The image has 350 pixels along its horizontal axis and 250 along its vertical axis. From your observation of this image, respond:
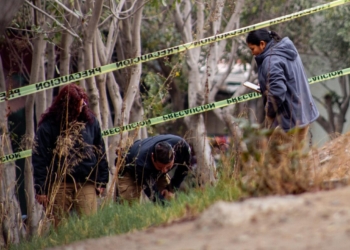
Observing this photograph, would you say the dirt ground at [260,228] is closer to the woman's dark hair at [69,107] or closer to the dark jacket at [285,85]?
the dark jacket at [285,85]

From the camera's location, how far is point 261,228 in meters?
5.03

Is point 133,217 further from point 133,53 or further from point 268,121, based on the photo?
point 133,53

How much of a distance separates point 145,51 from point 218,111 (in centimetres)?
Result: 209

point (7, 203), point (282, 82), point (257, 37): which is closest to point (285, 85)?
point (282, 82)

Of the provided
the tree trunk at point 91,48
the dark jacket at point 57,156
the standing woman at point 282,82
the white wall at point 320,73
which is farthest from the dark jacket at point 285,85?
the white wall at point 320,73

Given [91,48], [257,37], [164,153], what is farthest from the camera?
[91,48]

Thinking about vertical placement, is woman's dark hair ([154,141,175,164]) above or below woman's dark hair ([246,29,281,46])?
below

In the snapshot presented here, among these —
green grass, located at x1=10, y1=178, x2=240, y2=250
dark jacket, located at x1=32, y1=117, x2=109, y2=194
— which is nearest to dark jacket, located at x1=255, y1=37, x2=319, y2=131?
green grass, located at x1=10, y1=178, x2=240, y2=250

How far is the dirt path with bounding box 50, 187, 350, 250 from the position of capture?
4.73m

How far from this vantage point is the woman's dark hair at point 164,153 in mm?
8703

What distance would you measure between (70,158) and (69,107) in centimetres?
53

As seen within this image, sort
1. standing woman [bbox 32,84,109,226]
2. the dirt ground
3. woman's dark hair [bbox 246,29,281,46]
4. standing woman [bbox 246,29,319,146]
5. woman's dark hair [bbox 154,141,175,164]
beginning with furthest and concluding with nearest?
1. woman's dark hair [bbox 154,141,175,164]
2. woman's dark hair [bbox 246,29,281,46]
3. standing woman [bbox 32,84,109,226]
4. standing woman [bbox 246,29,319,146]
5. the dirt ground

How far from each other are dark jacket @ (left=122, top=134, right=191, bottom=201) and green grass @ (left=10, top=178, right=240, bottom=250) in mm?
1612

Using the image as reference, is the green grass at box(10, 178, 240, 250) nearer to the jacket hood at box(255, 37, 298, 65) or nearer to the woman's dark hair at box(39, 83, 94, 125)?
the woman's dark hair at box(39, 83, 94, 125)
